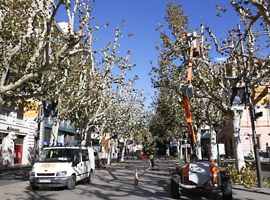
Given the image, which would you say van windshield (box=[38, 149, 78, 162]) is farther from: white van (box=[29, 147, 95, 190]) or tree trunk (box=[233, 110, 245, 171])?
tree trunk (box=[233, 110, 245, 171])

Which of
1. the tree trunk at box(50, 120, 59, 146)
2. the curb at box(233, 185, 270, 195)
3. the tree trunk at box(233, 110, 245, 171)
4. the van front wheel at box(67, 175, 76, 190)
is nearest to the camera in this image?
the curb at box(233, 185, 270, 195)

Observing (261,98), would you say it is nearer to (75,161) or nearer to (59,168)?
(75,161)

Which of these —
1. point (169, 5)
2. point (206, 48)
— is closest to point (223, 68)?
point (206, 48)

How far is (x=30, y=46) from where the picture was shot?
49.0 feet

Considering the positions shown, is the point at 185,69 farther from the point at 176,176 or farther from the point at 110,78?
the point at 176,176

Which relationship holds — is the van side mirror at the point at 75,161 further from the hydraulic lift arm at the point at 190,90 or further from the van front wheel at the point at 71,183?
the hydraulic lift arm at the point at 190,90

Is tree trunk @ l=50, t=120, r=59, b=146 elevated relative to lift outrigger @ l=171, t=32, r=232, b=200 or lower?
elevated

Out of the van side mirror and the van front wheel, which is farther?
the van side mirror

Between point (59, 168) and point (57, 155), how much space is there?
150 centimetres

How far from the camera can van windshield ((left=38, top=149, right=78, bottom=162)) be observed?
43.9 feet

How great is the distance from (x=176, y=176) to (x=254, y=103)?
222 inches

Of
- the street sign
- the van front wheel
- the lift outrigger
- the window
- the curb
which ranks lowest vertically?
the curb

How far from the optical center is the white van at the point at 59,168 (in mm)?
12336

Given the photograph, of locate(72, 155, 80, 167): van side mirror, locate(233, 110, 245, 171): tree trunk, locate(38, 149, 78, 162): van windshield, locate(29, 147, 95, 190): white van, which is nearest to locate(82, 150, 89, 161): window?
locate(29, 147, 95, 190): white van
